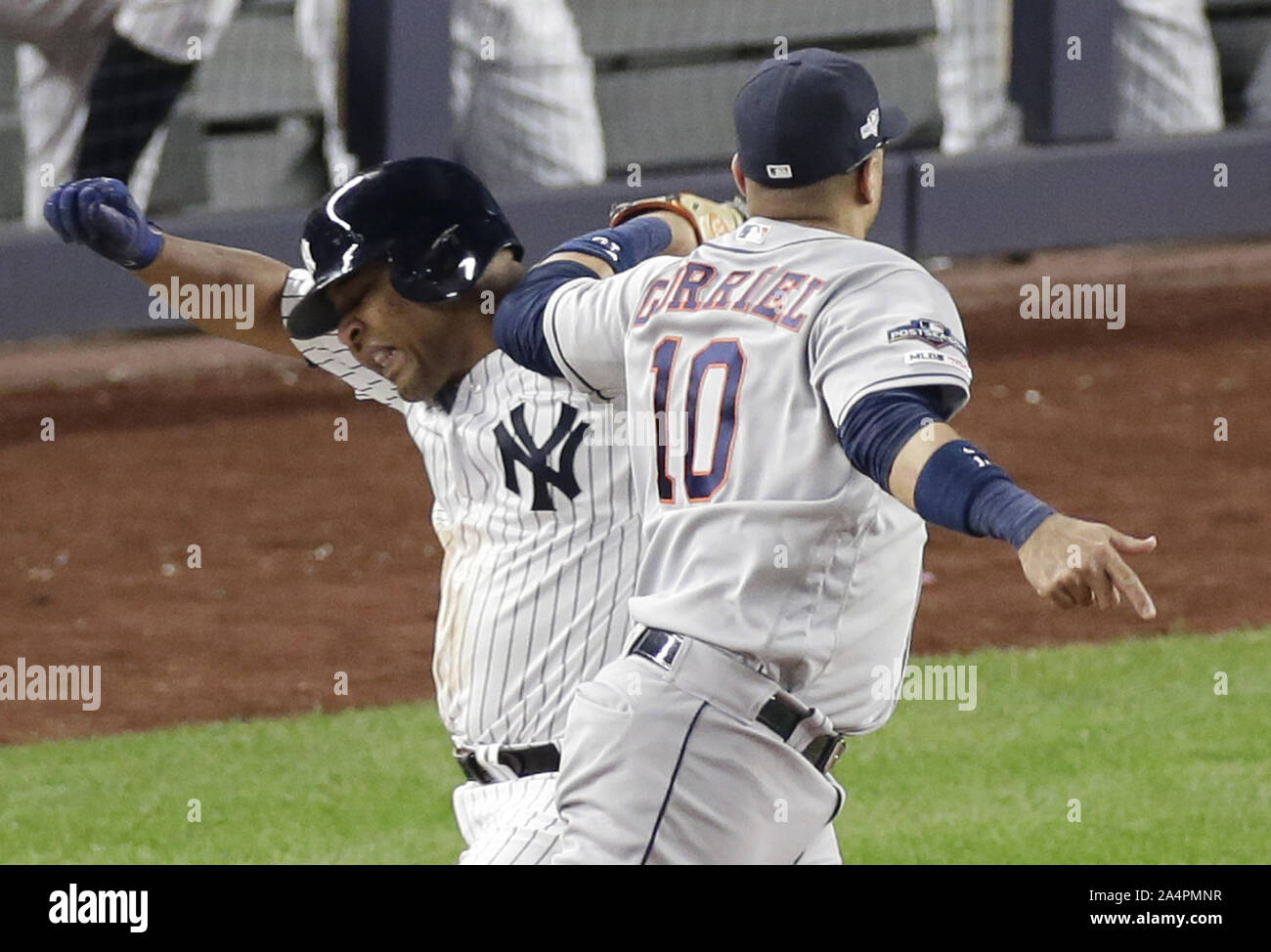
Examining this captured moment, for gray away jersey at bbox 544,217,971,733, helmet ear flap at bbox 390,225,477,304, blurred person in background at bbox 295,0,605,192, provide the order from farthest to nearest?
blurred person in background at bbox 295,0,605,192, helmet ear flap at bbox 390,225,477,304, gray away jersey at bbox 544,217,971,733

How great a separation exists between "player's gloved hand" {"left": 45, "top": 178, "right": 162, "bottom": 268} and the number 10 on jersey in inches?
42.4

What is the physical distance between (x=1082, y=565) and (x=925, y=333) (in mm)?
450

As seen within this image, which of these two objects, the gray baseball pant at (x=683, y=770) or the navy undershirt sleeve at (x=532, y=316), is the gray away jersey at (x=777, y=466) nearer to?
the gray baseball pant at (x=683, y=770)

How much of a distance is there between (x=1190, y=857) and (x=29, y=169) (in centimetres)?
696

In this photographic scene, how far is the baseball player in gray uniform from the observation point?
9.46 ft

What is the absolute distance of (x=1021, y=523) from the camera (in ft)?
8.09

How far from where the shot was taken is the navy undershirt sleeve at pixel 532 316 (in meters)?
3.24

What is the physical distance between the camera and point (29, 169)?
396 inches

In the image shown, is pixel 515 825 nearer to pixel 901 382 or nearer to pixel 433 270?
pixel 433 270

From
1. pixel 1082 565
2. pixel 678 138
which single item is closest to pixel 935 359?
pixel 1082 565

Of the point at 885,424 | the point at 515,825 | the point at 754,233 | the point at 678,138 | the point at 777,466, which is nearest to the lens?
the point at 885,424

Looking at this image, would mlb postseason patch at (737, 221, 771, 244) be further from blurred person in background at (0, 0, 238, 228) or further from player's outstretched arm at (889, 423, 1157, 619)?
blurred person in background at (0, 0, 238, 228)

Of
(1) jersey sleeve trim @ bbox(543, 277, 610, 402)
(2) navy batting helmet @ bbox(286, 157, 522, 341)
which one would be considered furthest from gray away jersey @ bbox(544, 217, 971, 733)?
(2) navy batting helmet @ bbox(286, 157, 522, 341)

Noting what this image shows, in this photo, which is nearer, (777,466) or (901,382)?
(901,382)
